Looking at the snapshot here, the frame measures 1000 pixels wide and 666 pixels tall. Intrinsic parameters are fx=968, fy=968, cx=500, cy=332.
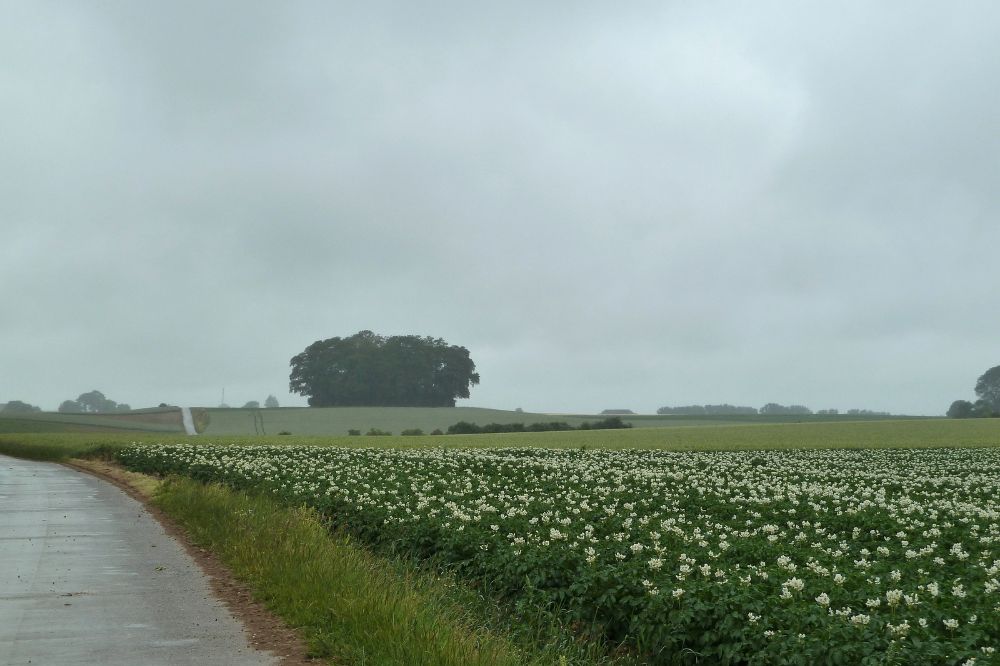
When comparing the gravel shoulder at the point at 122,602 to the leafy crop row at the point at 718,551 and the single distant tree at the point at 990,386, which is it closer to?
the leafy crop row at the point at 718,551

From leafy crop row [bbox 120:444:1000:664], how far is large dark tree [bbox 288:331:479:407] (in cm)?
11430

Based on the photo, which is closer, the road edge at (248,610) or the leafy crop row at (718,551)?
the leafy crop row at (718,551)

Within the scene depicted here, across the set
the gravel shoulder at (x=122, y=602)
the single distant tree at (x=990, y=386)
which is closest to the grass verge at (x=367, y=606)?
the gravel shoulder at (x=122, y=602)

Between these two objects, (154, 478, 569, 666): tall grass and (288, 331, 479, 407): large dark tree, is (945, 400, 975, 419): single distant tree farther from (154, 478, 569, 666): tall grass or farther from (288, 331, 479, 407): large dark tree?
(154, 478, 569, 666): tall grass

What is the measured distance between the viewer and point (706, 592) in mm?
8234

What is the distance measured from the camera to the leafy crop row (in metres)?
7.14

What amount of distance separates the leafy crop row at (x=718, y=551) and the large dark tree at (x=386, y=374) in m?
114

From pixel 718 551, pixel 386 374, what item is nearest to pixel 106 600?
pixel 718 551

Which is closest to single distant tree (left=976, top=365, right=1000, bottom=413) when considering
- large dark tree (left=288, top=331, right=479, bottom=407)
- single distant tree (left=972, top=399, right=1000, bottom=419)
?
single distant tree (left=972, top=399, right=1000, bottom=419)

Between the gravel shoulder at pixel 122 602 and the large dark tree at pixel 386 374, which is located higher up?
the large dark tree at pixel 386 374

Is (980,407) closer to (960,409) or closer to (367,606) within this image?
(960,409)

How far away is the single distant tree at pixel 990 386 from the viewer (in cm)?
15500

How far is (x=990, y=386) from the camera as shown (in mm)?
156750

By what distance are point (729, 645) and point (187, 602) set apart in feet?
19.2
